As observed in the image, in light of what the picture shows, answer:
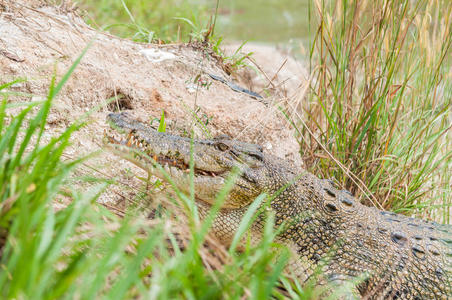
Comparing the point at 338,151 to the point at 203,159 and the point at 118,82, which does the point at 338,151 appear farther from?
the point at 118,82

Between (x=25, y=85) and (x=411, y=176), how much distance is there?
11.9 feet

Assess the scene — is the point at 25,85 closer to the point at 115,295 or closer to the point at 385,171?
the point at 115,295

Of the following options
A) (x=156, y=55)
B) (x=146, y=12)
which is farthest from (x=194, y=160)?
(x=146, y=12)

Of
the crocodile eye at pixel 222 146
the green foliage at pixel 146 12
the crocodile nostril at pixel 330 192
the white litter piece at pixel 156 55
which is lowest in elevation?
A: the crocodile nostril at pixel 330 192

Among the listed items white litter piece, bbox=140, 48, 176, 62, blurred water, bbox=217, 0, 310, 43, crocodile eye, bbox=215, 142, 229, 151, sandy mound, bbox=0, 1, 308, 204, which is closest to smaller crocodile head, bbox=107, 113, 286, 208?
crocodile eye, bbox=215, 142, 229, 151

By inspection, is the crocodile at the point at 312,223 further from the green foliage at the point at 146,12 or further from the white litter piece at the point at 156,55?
the green foliage at the point at 146,12

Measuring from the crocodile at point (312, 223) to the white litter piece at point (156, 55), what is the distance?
1644 mm

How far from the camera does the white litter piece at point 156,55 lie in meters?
4.99

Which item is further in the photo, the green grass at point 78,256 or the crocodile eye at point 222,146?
the crocodile eye at point 222,146

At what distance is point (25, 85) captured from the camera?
3.76m

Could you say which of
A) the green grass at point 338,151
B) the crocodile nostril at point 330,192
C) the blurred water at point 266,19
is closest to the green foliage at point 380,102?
the green grass at point 338,151

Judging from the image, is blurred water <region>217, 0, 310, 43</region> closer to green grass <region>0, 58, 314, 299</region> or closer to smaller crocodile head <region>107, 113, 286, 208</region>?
smaller crocodile head <region>107, 113, 286, 208</region>

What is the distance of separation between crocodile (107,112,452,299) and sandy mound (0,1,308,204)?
1.55 ft

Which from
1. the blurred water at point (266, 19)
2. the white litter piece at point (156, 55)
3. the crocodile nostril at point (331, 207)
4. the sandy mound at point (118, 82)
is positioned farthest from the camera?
the blurred water at point (266, 19)
